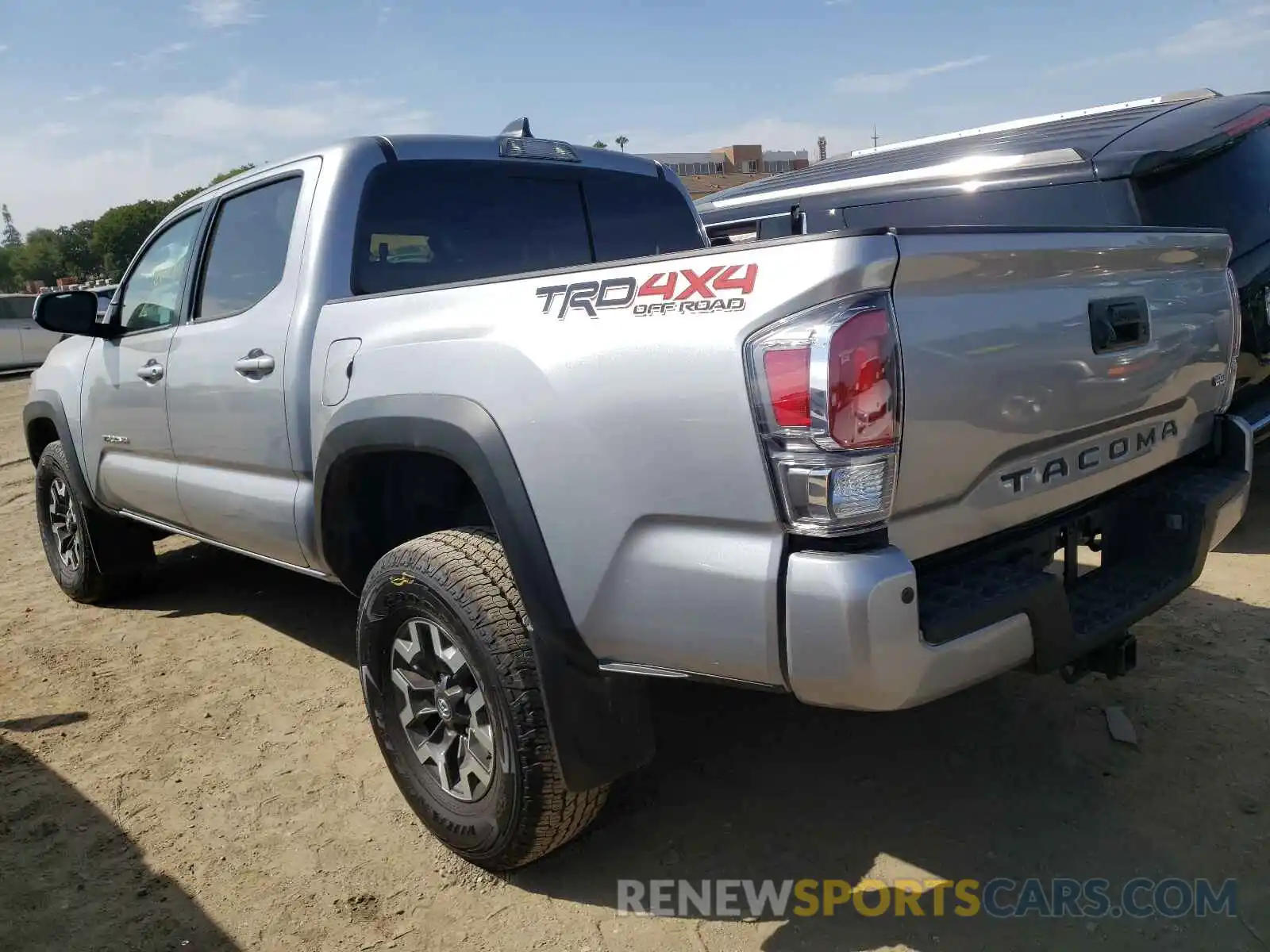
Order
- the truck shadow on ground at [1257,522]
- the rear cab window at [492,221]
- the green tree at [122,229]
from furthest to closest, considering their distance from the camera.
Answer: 1. the green tree at [122,229]
2. the truck shadow on ground at [1257,522]
3. the rear cab window at [492,221]

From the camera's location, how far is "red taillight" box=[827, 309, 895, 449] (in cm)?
179

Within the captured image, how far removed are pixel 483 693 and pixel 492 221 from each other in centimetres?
176

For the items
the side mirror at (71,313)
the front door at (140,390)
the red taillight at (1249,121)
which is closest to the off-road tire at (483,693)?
the front door at (140,390)

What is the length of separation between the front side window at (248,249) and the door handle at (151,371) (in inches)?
11.0

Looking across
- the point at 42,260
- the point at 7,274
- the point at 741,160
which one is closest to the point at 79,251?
the point at 42,260

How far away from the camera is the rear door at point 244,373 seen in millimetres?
3211

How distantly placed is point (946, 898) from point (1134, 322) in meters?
1.47

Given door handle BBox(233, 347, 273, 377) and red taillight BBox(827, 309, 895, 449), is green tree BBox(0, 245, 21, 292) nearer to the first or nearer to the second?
door handle BBox(233, 347, 273, 377)

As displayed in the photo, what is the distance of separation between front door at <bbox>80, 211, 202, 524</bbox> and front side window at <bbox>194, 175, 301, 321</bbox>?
9.4 inches

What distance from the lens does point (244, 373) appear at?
333 centimetres

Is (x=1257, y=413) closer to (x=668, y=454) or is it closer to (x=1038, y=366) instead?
(x=1038, y=366)

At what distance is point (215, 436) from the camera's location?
3.56m

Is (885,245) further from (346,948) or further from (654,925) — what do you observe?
(346,948)

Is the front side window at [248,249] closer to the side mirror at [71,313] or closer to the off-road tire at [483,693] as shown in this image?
the side mirror at [71,313]
